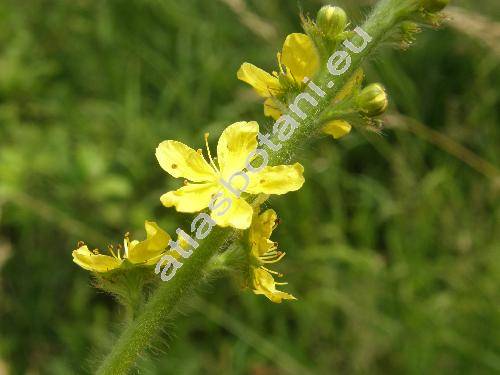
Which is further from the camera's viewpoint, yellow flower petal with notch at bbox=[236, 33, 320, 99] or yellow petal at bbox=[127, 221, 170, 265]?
yellow flower petal with notch at bbox=[236, 33, 320, 99]

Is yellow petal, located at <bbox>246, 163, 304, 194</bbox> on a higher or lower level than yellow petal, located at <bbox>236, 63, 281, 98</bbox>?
lower

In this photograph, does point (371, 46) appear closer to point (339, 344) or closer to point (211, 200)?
point (211, 200)

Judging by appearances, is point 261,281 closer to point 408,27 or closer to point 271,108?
point 271,108

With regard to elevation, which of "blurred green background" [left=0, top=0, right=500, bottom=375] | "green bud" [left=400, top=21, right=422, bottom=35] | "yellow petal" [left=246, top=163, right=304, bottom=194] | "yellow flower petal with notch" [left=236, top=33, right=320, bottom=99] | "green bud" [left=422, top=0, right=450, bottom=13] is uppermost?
"green bud" [left=422, top=0, right=450, bottom=13]

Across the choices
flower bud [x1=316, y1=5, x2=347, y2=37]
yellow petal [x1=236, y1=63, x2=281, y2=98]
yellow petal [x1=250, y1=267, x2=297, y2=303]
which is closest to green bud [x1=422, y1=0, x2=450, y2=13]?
flower bud [x1=316, y1=5, x2=347, y2=37]

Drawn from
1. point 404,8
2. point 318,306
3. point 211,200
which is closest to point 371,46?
point 404,8

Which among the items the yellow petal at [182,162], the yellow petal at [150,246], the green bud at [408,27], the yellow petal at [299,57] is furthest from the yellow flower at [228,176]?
the green bud at [408,27]

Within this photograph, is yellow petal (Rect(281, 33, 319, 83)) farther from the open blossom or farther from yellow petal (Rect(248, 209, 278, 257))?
yellow petal (Rect(248, 209, 278, 257))
